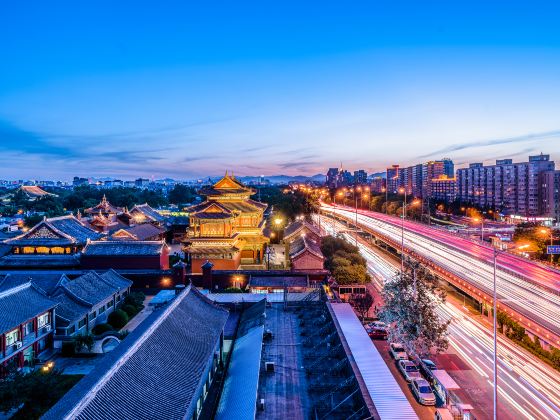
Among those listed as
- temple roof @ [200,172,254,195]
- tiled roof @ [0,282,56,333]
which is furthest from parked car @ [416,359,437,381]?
temple roof @ [200,172,254,195]

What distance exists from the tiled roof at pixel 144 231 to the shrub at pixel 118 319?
23.8 metres

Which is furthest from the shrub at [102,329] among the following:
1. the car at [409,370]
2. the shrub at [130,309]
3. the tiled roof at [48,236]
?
the car at [409,370]

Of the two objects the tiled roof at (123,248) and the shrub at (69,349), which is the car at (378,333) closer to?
the shrub at (69,349)

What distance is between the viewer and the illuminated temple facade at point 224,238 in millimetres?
46438

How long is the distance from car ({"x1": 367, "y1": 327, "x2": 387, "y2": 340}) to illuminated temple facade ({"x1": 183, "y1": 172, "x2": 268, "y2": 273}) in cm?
1994

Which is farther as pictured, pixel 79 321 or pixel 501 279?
pixel 501 279

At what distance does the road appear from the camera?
69.9 ft

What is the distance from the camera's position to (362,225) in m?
82.5

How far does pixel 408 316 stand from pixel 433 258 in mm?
27133

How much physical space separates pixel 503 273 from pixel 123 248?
43108 millimetres

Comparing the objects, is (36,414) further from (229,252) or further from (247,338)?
(229,252)

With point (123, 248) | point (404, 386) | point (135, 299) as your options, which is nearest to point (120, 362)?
point (404, 386)

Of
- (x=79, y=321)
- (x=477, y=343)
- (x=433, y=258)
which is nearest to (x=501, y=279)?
(x=433, y=258)

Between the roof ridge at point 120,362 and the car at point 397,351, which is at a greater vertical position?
the roof ridge at point 120,362
